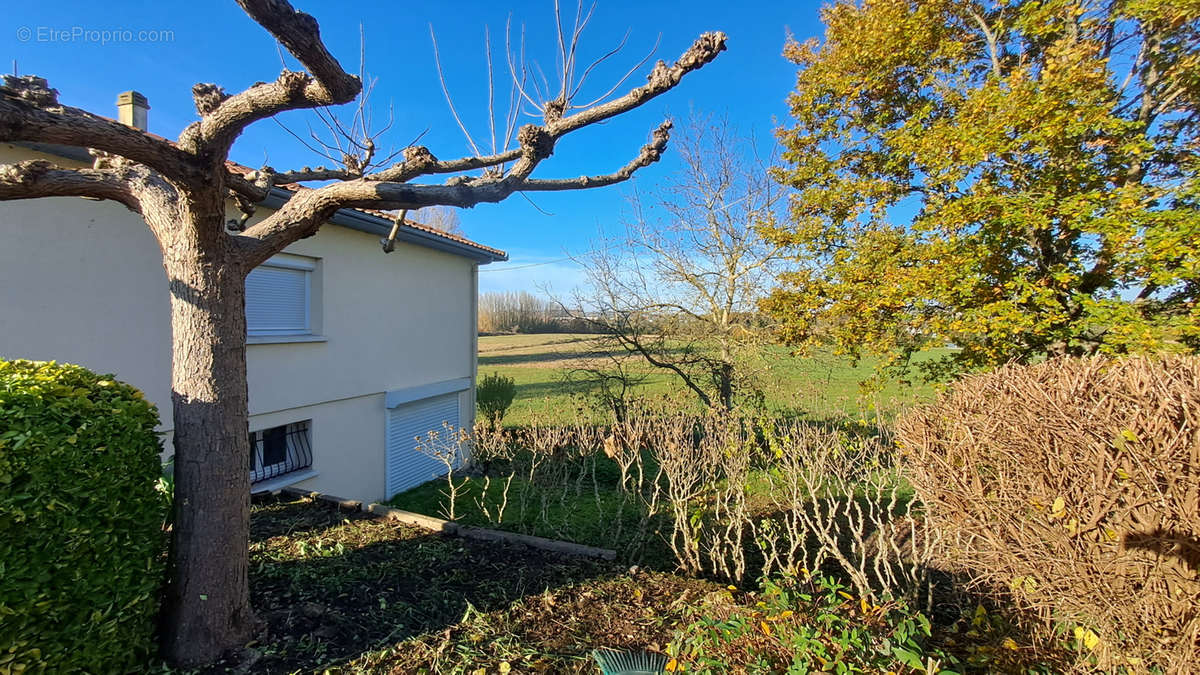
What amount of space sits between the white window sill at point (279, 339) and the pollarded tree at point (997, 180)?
702 centimetres

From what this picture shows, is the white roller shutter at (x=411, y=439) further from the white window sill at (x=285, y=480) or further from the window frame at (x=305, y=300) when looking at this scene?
the window frame at (x=305, y=300)

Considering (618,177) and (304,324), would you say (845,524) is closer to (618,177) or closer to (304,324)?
(618,177)

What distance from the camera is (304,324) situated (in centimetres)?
655

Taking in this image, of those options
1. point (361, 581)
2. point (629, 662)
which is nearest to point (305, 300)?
point (361, 581)

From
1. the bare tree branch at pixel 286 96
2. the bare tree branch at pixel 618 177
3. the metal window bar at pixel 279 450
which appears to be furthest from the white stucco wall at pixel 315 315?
the bare tree branch at pixel 618 177

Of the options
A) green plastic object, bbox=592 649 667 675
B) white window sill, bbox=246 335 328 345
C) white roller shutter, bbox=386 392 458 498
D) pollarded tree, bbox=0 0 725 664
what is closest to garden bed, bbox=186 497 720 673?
green plastic object, bbox=592 649 667 675

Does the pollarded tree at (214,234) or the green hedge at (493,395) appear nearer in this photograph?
the pollarded tree at (214,234)

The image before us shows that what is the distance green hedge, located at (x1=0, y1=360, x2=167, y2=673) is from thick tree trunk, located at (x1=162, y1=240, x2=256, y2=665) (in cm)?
11

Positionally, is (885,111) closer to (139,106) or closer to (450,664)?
(450,664)

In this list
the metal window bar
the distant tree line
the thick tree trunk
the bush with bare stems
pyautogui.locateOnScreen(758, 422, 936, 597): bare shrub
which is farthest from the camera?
the distant tree line

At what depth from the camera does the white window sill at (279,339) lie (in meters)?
5.64

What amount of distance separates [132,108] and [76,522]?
17.7 feet

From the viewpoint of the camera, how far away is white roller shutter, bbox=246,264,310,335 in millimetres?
5898

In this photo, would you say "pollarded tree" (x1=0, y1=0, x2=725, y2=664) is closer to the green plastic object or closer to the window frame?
the green plastic object
